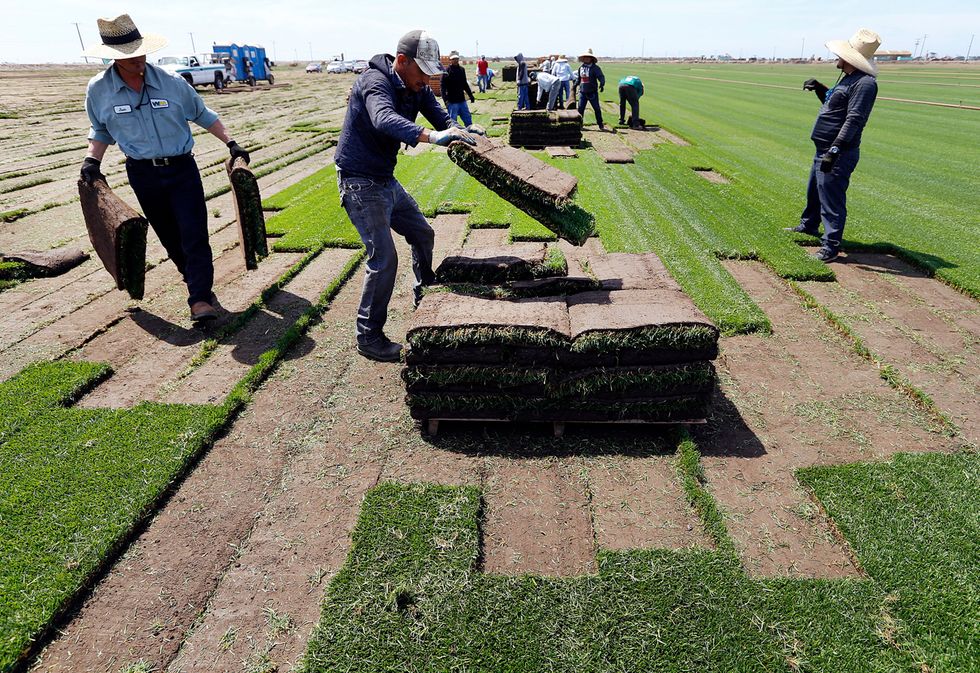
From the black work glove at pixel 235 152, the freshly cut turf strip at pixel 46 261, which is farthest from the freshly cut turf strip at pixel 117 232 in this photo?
the freshly cut turf strip at pixel 46 261

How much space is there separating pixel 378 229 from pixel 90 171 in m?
3.02

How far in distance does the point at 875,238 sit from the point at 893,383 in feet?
14.1

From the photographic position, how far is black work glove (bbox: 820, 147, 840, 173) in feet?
22.1

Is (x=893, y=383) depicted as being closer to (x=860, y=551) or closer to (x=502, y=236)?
(x=860, y=551)

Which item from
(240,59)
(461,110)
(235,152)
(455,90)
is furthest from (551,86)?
(240,59)

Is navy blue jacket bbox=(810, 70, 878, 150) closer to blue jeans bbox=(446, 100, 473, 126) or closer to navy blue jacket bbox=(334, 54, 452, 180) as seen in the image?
navy blue jacket bbox=(334, 54, 452, 180)

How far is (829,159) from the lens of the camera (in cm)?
677

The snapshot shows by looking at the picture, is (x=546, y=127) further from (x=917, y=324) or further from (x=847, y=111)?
(x=917, y=324)

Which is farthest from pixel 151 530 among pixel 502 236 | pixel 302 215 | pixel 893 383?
pixel 302 215

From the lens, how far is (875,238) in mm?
7996

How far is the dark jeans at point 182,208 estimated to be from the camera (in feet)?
17.4

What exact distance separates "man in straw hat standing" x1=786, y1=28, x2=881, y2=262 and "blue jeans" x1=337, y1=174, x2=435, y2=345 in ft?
16.5

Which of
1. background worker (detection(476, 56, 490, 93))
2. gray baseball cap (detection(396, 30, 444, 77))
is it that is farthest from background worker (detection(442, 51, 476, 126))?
background worker (detection(476, 56, 490, 93))

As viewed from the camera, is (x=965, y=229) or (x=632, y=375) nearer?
(x=632, y=375)
